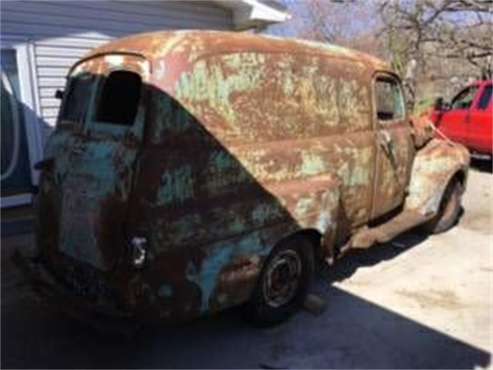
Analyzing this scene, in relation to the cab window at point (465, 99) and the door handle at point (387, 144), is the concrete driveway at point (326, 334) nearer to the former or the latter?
the door handle at point (387, 144)

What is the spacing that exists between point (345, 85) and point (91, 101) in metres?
2.39

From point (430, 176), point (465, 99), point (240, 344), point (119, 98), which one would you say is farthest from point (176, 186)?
point (465, 99)

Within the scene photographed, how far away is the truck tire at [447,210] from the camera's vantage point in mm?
8188

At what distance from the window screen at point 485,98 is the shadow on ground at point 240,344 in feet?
28.4

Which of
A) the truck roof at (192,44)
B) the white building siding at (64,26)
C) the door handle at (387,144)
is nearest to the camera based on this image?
the truck roof at (192,44)

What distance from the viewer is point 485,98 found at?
1326 centimetres

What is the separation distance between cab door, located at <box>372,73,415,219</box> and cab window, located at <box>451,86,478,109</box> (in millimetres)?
7196

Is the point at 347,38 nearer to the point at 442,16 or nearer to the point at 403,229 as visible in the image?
the point at 442,16

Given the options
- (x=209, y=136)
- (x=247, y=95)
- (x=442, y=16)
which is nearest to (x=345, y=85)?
(x=247, y=95)

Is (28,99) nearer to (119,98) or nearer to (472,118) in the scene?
(119,98)

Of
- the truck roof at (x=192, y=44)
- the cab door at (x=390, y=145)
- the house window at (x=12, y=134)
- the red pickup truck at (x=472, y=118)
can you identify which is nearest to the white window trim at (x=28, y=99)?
the house window at (x=12, y=134)

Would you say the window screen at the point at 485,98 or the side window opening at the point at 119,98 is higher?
the side window opening at the point at 119,98

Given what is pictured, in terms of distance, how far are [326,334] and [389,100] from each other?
300 cm

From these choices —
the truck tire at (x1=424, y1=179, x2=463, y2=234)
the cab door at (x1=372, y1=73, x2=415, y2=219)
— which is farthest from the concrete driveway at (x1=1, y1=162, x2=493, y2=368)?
the truck tire at (x1=424, y1=179, x2=463, y2=234)
